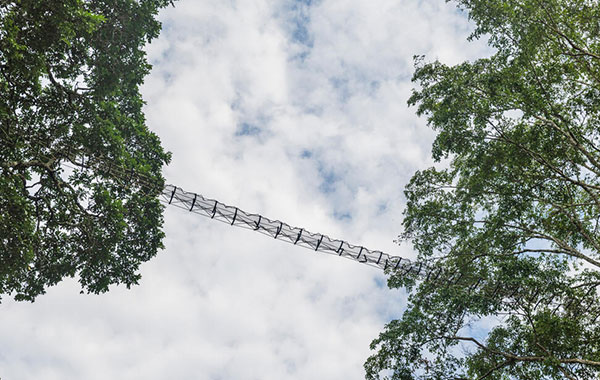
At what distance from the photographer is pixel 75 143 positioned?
10750 millimetres

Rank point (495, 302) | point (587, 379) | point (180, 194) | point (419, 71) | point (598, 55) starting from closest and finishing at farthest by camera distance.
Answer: point (587, 379), point (598, 55), point (495, 302), point (180, 194), point (419, 71)

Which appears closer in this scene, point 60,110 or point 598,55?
point 598,55

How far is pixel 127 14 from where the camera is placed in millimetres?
12219

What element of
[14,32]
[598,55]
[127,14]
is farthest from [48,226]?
[598,55]

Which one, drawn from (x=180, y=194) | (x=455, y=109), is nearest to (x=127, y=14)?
(x=180, y=194)

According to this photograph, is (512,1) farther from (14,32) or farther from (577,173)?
(14,32)

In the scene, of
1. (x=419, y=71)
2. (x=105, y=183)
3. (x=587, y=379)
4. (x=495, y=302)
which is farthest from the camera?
(x=419, y=71)

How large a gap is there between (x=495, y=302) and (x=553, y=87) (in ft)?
17.4

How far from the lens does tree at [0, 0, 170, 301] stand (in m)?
8.98

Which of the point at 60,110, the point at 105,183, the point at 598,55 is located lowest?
the point at 105,183

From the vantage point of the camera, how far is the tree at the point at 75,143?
8.98 meters

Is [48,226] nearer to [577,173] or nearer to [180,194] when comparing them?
[180,194]

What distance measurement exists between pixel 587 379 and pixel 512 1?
8.94 meters

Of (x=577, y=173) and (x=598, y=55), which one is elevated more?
(x=598, y=55)
